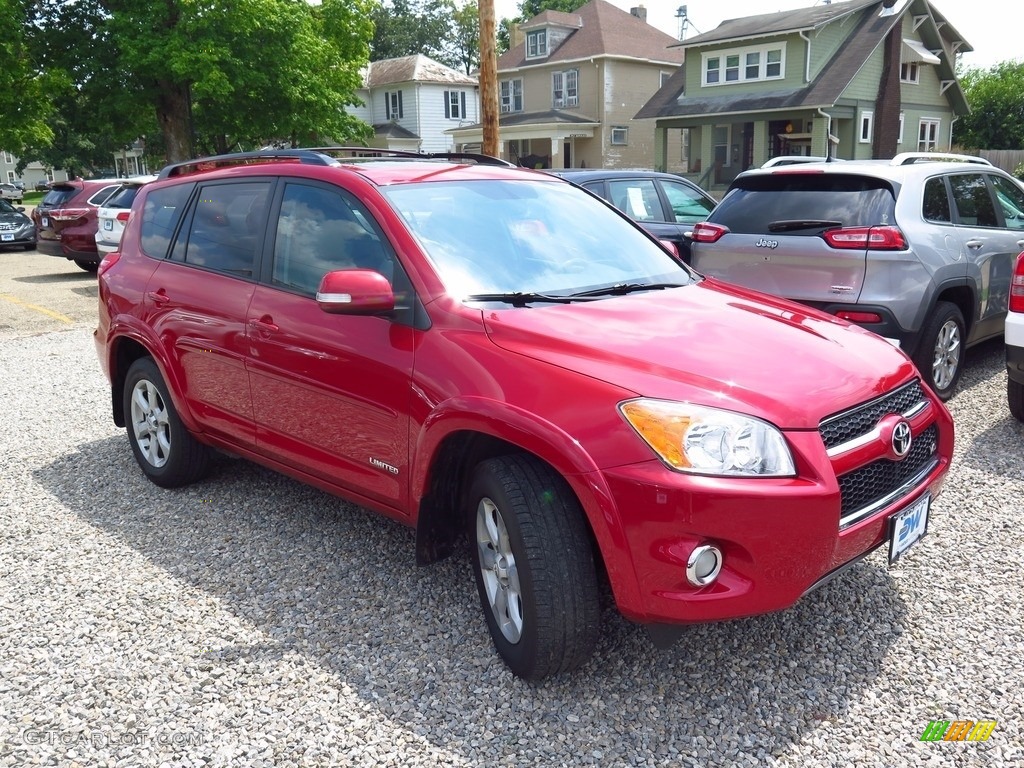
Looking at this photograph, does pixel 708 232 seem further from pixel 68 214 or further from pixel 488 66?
pixel 68 214

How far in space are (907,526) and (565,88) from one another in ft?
133

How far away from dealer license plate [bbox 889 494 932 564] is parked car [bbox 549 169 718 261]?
5.57 meters

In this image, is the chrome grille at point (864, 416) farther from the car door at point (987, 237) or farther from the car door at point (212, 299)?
the car door at point (987, 237)

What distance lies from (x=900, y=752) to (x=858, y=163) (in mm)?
4810

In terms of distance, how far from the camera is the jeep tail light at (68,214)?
16.4 m

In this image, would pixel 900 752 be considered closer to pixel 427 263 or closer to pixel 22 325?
pixel 427 263

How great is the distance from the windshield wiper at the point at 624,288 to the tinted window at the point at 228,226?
1.68 meters

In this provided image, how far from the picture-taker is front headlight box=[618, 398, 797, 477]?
2746mm

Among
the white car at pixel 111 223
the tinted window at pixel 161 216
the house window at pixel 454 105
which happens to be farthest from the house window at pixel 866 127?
the tinted window at pixel 161 216

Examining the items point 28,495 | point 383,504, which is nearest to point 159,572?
point 383,504

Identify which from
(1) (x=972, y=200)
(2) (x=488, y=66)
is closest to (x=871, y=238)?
(1) (x=972, y=200)

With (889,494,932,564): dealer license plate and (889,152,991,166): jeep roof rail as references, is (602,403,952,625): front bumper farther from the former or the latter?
(889,152,991,166): jeep roof rail

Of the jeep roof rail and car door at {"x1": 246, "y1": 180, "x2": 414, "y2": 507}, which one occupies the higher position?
the jeep roof rail

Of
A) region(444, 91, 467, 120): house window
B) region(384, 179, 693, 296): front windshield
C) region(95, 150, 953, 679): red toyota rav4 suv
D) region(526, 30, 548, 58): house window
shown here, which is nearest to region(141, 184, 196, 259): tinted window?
region(95, 150, 953, 679): red toyota rav4 suv
